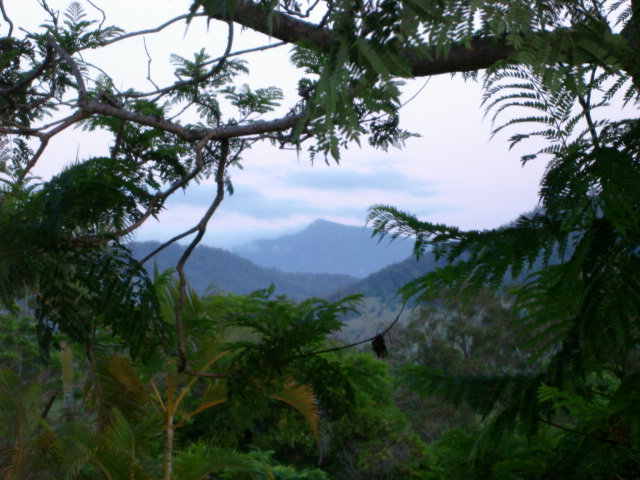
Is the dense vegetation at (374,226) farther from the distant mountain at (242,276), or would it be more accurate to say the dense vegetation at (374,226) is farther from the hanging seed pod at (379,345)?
the distant mountain at (242,276)

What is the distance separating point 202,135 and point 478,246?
44.7 inches

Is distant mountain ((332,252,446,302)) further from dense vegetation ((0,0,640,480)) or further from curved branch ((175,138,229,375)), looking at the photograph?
curved branch ((175,138,229,375))

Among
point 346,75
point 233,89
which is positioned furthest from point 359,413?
point 346,75

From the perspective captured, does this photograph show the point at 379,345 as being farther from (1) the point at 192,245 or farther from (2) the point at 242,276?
(2) the point at 242,276

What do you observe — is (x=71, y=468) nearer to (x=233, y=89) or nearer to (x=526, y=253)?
(x=233, y=89)

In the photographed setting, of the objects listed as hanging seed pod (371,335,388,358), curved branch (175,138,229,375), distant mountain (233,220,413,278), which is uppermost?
distant mountain (233,220,413,278)

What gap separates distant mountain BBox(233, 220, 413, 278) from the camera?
6825cm

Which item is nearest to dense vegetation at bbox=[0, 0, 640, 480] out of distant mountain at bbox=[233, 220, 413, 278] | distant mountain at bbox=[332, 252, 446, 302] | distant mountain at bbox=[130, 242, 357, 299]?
distant mountain at bbox=[332, 252, 446, 302]

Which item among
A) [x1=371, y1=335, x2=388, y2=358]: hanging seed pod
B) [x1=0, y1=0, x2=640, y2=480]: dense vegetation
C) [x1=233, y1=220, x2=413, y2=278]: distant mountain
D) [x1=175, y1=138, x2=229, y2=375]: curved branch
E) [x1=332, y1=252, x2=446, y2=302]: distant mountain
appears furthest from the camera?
[x1=233, y1=220, x2=413, y2=278]: distant mountain

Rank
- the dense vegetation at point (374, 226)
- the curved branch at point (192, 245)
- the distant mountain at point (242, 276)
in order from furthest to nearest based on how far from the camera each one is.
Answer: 1. the distant mountain at point (242, 276)
2. the curved branch at point (192, 245)
3. the dense vegetation at point (374, 226)

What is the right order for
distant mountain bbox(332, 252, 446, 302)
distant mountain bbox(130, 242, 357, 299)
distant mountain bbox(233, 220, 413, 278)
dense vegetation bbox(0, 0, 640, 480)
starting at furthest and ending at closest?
distant mountain bbox(233, 220, 413, 278), distant mountain bbox(130, 242, 357, 299), distant mountain bbox(332, 252, 446, 302), dense vegetation bbox(0, 0, 640, 480)

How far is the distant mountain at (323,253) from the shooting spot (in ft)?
224

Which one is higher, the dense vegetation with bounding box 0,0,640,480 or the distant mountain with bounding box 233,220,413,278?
the distant mountain with bounding box 233,220,413,278

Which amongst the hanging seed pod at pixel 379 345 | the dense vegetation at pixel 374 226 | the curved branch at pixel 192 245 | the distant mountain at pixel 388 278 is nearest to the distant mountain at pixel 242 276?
the distant mountain at pixel 388 278
